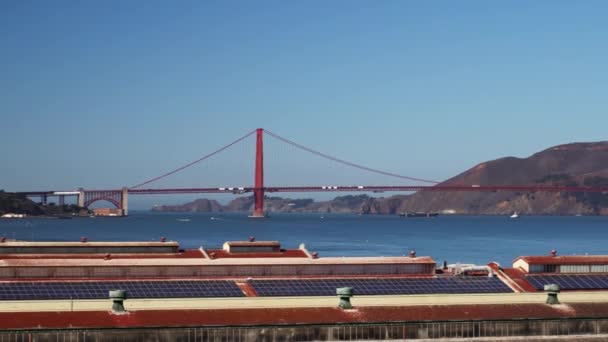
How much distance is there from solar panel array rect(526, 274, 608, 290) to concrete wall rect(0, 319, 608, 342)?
932cm

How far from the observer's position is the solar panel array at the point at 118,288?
69.9m

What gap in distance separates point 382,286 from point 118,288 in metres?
17.1

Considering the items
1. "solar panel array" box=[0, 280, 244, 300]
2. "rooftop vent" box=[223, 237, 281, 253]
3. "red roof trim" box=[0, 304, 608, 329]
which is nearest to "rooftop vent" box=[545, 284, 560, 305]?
"red roof trim" box=[0, 304, 608, 329]

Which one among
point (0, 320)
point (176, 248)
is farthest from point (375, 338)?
point (176, 248)

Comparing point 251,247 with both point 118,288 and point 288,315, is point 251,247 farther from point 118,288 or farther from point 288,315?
point 288,315

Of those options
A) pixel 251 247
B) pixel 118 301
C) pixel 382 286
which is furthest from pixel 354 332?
pixel 251 247

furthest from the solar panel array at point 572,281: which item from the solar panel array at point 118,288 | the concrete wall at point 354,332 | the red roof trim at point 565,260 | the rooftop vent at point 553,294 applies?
the solar panel array at point 118,288

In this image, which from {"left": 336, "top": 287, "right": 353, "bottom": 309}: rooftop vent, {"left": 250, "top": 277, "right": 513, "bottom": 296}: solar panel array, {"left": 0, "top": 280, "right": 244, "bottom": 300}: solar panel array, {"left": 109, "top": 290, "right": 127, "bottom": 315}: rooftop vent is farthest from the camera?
{"left": 250, "top": 277, "right": 513, "bottom": 296}: solar panel array

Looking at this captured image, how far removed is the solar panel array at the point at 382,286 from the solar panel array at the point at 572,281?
9.06ft

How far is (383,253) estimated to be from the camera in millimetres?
179375

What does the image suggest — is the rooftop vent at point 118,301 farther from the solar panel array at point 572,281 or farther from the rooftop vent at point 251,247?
the solar panel array at point 572,281

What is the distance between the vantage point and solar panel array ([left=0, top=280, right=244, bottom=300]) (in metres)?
69.9

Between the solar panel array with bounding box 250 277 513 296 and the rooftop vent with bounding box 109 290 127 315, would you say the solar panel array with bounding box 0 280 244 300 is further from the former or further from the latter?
the rooftop vent with bounding box 109 290 127 315

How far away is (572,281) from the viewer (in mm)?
78250
